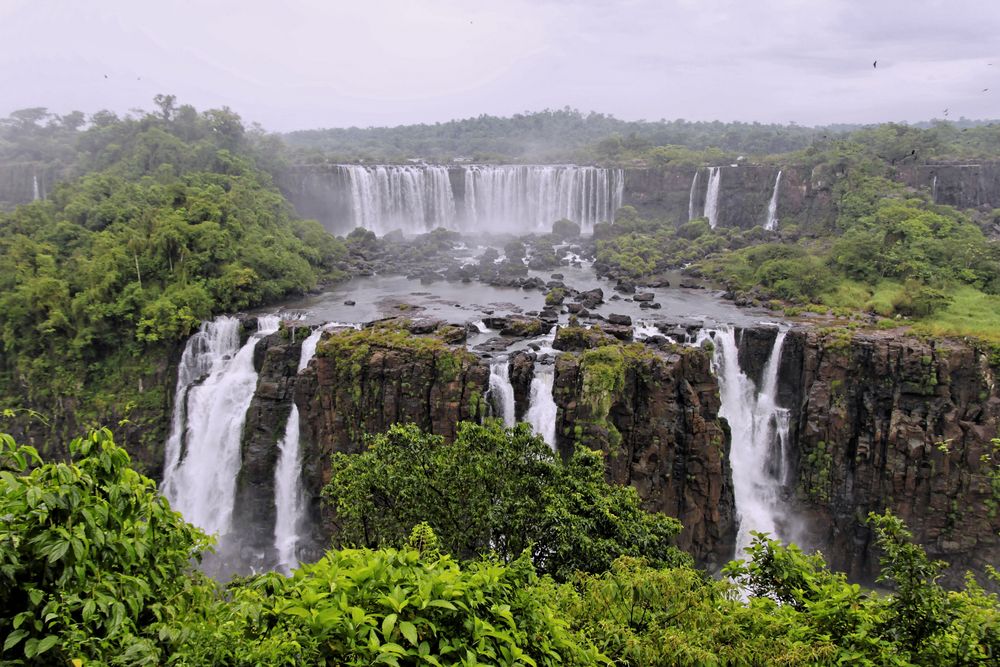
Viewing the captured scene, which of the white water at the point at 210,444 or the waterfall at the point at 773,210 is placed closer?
the white water at the point at 210,444

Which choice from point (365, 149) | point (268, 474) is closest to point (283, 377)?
point (268, 474)

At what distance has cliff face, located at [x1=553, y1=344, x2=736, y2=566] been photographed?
21.1 meters

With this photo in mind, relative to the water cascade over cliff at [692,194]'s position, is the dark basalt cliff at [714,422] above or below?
below

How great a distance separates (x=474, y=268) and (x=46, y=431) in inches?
951

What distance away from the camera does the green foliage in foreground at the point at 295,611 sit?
156 inches

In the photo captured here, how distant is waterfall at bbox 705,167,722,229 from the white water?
38448mm

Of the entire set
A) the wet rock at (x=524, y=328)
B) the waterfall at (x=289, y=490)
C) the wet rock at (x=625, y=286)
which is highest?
the wet rock at (x=625, y=286)

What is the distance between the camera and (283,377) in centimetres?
2523

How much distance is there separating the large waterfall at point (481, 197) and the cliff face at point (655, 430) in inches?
1330

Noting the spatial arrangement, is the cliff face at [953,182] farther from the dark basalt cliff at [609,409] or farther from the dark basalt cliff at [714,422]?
the dark basalt cliff at [609,409]

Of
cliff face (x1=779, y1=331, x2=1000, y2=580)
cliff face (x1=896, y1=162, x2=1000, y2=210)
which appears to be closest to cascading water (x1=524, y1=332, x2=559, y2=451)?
cliff face (x1=779, y1=331, x2=1000, y2=580)

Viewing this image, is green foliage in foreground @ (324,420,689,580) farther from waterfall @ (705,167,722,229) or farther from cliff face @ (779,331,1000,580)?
waterfall @ (705,167,722,229)

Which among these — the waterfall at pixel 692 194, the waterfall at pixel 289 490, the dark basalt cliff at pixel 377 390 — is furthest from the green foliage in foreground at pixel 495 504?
the waterfall at pixel 692 194

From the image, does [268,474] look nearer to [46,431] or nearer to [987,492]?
[46,431]
